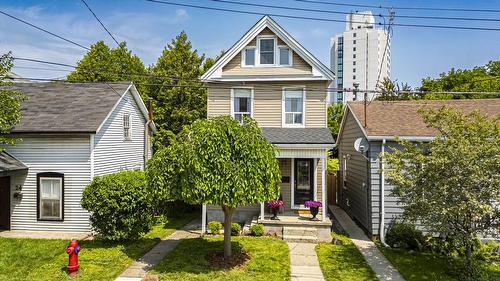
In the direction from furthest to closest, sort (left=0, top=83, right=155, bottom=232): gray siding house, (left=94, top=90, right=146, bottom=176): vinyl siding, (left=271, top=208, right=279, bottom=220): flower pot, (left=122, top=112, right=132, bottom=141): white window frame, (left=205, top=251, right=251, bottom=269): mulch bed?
(left=122, top=112, right=132, bottom=141): white window frame, (left=94, top=90, right=146, bottom=176): vinyl siding, (left=271, top=208, right=279, bottom=220): flower pot, (left=0, top=83, right=155, bottom=232): gray siding house, (left=205, top=251, right=251, bottom=269): mulch bed

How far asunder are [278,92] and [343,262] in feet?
25.7

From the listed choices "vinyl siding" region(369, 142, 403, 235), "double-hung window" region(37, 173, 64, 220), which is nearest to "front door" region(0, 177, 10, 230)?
"double-hung window" region(37, 173, 64, 220)

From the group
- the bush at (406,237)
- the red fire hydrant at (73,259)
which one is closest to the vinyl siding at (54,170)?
the red fire hydrant at (73,259)

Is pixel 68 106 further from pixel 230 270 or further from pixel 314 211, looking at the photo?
pixel 314 211

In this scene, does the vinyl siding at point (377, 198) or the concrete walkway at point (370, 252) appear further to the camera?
the vinyl siding at point (377, 198)

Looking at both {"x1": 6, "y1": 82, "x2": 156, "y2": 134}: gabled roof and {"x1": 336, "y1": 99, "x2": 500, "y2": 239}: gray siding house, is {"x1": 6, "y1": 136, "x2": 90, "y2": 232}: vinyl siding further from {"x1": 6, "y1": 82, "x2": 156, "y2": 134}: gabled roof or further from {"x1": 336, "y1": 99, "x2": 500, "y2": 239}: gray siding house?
{"x1": 336, "y1": 99, "x2": 500, "y2": 239}: gray siding house

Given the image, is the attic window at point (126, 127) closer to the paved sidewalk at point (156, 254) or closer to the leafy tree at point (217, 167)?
the paved sidewalk at point (156, 254)

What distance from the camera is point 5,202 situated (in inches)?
549

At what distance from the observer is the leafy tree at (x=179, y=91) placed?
24188 mm

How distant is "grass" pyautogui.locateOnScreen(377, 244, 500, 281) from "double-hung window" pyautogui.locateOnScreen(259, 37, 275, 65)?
29.6ft

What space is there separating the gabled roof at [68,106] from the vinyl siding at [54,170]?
0.47m

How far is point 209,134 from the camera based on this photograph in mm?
9523

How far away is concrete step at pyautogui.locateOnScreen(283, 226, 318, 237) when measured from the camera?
42.9 ft

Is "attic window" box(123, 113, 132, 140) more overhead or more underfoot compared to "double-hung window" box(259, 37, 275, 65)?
more underfoot
